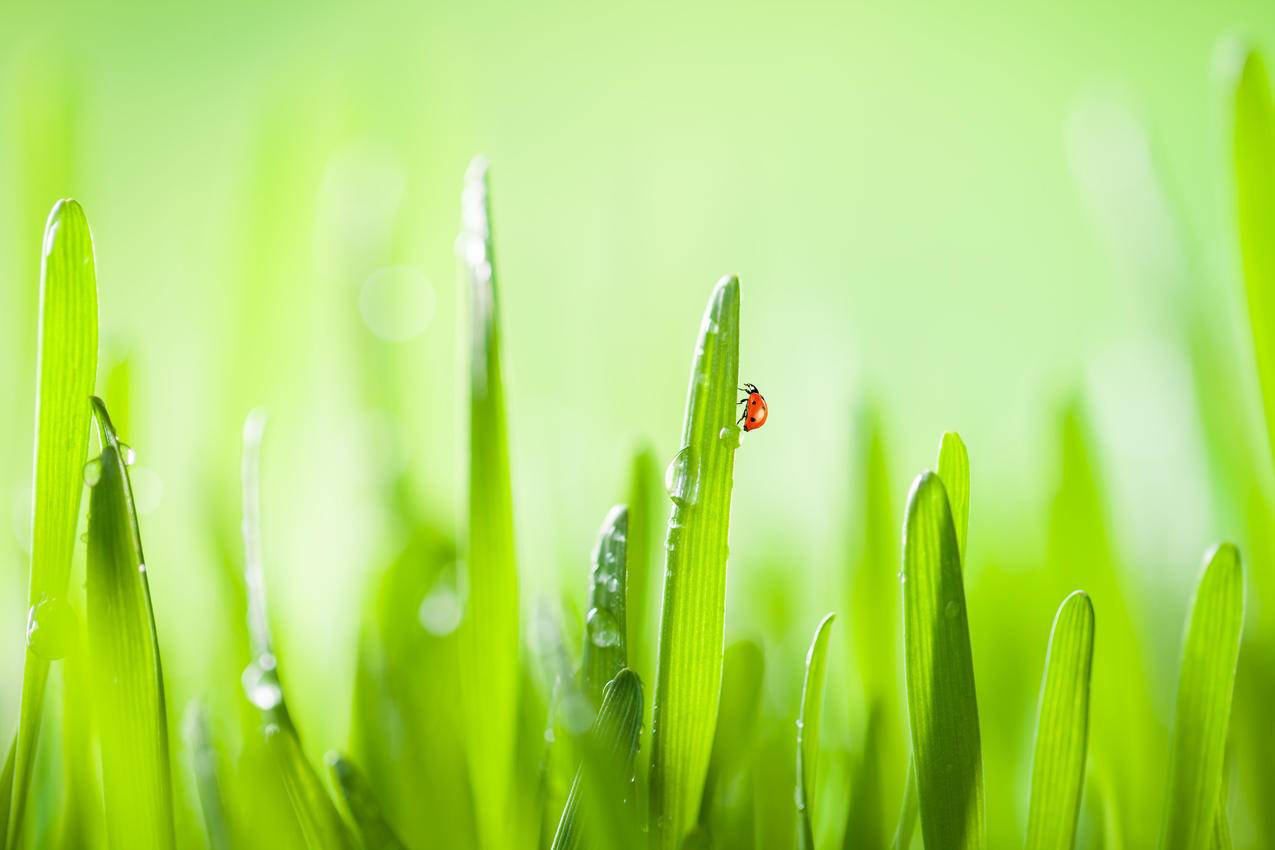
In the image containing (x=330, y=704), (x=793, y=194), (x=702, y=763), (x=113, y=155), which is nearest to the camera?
(x=702, y=763)

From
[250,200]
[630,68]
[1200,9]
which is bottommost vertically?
[250,200]

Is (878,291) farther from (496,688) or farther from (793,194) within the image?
(496,688)

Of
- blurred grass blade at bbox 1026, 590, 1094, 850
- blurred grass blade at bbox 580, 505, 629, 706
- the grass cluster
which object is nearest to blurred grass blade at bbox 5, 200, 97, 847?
the grass cluster

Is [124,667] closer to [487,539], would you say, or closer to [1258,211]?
[487,539]

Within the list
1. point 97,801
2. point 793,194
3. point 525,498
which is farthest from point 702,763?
point 793,194

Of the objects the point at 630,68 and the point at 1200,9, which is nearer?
the point at 1200,9

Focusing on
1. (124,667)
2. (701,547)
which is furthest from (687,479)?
(124,667)
